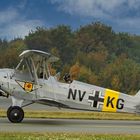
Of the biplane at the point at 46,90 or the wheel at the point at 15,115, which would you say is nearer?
the wheel at the point at 15,115

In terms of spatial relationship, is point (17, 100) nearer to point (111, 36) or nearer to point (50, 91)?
point (50, 91)

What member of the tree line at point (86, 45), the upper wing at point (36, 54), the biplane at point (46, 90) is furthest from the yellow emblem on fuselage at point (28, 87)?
the tree line at point (86, 45)

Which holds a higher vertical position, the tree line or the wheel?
the tree line

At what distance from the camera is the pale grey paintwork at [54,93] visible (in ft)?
64.7

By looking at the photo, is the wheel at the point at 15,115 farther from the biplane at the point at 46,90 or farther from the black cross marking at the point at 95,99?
the black cross marking at the point at 95,99

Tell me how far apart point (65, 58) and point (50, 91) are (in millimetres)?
80257

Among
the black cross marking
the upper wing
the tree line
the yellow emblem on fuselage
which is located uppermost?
the tree line

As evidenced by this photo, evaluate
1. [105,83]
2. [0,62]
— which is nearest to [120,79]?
[105,83]

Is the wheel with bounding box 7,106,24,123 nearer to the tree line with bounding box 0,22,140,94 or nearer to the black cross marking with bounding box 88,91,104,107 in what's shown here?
the black cross marking with bounding box 88,91,104,107

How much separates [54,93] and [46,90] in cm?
37

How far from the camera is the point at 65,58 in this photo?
328 ft

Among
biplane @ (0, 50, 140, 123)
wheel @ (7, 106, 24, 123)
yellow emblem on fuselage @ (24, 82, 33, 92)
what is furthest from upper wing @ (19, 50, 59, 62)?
wheel @ (7, 106, 24, 123)

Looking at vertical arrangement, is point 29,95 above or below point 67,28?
below

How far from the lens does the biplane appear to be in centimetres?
1973
